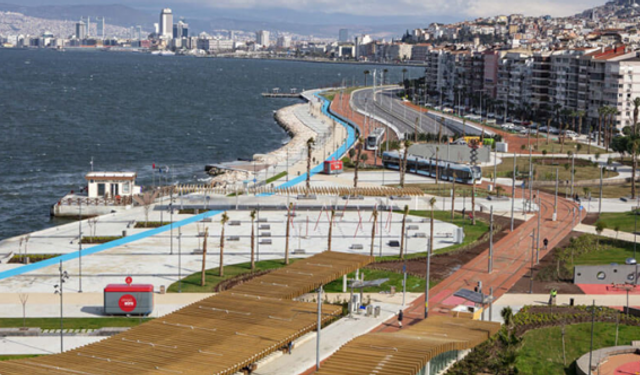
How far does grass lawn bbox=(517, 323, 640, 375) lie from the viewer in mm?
48500

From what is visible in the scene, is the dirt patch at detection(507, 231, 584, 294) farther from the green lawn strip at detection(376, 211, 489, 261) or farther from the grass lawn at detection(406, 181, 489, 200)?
the grass lawn at detection(406, 181, 489, 200)

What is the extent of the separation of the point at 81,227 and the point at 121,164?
A: 4365cm

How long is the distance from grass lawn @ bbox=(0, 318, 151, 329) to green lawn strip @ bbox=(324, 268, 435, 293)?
13462 millimetres

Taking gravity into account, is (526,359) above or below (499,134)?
below

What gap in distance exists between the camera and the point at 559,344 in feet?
172

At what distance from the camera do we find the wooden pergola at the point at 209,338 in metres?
41.3

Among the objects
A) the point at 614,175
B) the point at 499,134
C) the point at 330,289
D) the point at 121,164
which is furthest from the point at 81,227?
the point at 499,134

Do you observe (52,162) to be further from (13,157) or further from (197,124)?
(197,124)

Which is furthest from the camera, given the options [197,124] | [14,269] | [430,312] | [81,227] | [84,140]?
[197,124]

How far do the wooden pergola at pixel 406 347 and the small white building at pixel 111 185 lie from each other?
4764cm

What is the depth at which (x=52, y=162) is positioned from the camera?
4894 inches

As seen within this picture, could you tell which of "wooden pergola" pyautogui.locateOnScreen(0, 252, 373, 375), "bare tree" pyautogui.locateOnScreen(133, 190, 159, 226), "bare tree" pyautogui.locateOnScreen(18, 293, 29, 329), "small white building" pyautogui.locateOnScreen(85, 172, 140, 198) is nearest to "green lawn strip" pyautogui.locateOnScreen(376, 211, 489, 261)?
"wooden pergola" pyautogui.locateOnScreen(0, 252, 373, 375)

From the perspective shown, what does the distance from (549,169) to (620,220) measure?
3096cm

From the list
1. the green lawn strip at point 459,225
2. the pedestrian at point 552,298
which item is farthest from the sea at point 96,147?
the pedestrian at point 552,298
